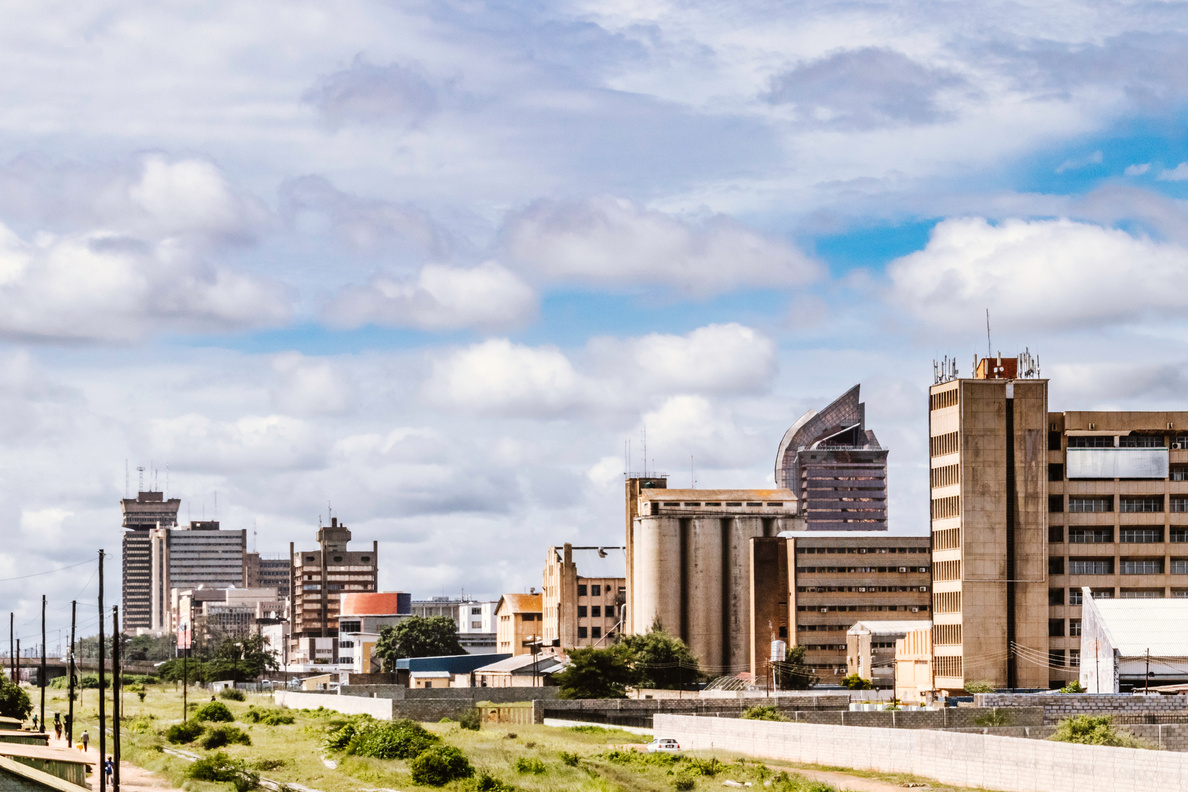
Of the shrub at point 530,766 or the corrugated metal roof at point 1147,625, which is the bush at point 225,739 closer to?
the shrub at point 530,766

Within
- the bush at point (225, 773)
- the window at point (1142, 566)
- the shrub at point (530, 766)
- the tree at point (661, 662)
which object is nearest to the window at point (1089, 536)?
the window at point (1142, 566)

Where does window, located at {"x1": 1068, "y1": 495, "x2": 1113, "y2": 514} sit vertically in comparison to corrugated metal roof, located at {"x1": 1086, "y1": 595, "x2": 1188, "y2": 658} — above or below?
above

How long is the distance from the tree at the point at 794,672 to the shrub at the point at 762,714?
244 ft

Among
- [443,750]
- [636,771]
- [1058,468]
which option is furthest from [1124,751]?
[1058,468]

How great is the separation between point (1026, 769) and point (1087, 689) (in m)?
69.6

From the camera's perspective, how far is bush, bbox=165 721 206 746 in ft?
348

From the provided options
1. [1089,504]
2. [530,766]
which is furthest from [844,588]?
[530,766]

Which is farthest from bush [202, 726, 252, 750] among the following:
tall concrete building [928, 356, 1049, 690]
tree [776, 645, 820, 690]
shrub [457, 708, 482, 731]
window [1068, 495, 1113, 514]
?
tree [776, 645, 820, 690]

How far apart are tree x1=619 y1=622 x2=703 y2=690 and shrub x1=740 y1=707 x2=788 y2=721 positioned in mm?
62038

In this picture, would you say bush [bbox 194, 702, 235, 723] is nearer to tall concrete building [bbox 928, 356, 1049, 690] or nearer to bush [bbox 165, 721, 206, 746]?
bush [bbox 165, 721, 206, 746]

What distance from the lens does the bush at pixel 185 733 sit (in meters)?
106

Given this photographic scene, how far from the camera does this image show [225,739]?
101 meters

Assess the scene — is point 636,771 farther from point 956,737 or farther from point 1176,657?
point 1176,657

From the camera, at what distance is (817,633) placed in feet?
597
